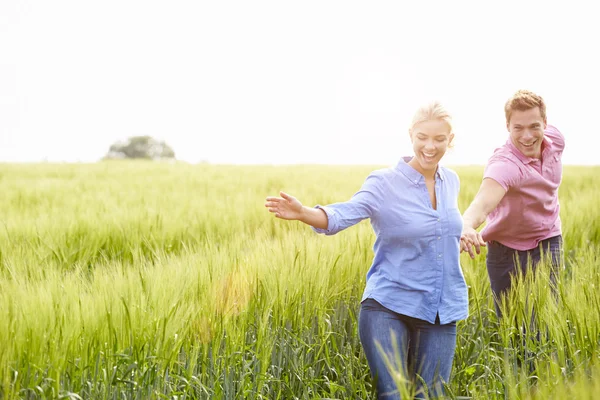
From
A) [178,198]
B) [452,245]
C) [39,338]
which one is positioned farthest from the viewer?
[178,198]

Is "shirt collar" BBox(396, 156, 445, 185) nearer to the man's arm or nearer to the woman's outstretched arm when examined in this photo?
the man's arm

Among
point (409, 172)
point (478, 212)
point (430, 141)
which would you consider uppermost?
point (430, 141)

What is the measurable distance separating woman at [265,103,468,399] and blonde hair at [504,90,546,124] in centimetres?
76

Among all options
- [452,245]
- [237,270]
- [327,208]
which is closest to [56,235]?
[237,270]

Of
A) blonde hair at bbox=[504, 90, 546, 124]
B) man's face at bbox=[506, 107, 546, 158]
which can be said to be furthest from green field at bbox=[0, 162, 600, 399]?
blonde hair at bbox=[504, 90, 546, 124]

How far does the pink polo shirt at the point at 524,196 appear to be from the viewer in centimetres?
259

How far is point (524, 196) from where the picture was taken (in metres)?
2.66

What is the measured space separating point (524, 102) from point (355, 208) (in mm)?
1204

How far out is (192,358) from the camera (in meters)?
1.75

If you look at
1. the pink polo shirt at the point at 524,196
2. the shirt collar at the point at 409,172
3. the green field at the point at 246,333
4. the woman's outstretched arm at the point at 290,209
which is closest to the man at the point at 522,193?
the pink polo shirt at the point at 524,196

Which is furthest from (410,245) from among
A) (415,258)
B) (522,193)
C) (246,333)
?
(522,193)

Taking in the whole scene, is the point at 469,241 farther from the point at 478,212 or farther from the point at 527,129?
the point at 527,129

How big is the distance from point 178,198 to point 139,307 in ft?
13.3

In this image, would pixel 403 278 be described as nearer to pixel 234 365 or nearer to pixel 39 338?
pixel 234 365
